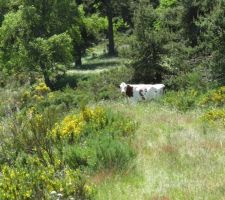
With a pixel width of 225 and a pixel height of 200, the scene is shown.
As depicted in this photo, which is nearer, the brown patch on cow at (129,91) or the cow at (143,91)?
the cow at (143,91)

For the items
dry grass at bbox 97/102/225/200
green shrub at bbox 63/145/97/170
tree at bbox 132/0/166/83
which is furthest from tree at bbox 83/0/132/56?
green shrub at bbox 63/145/97/170

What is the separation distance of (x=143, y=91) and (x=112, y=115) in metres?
8.46

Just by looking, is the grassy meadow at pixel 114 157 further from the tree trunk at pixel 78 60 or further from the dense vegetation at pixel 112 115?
the tree trunk at pixel 78 60

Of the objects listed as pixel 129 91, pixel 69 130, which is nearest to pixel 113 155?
pixel 69 130

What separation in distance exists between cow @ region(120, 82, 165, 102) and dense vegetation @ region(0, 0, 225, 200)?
68 centimetres

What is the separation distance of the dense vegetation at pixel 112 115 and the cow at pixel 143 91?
685mm

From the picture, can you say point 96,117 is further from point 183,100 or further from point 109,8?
point 109,8

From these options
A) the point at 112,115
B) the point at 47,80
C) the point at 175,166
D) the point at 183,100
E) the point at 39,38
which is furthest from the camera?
the point at 47,80

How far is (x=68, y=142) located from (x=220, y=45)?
11.3 m

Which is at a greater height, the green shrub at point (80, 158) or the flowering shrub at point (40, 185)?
the flowering shrub at point (40, 185)

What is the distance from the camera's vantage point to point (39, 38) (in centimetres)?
2750

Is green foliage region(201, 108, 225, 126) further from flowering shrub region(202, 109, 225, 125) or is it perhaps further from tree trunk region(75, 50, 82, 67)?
tree trunk region(75, 50, 82, 67)

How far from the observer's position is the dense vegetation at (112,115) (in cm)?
693

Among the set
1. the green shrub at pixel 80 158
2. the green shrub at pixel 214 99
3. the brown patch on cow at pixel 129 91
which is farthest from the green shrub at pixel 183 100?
the green shrub at pixel 80 158
